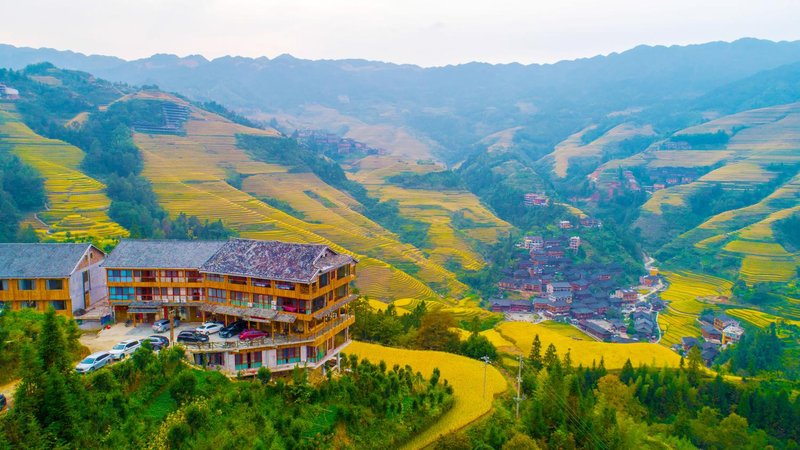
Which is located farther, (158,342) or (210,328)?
(210,328)

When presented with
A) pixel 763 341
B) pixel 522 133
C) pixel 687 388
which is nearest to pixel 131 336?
pixel 687 388

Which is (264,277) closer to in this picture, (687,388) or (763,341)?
(687,388)

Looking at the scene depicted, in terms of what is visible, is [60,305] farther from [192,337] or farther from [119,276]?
[192,337]

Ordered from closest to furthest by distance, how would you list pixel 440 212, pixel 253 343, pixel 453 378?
pixel 253 343 < pixel 453 378 < pixel 440 212

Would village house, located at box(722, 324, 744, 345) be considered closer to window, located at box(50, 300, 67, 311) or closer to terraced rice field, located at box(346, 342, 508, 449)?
terraced rice field, located at box(346, 342, 508, 449)

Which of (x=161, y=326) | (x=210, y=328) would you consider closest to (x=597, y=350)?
(x=210, y=328)

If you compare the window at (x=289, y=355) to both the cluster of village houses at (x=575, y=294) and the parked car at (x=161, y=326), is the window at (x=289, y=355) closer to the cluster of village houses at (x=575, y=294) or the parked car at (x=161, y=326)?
the parked car at (x=161, y=326)

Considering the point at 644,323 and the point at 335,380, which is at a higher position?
the point at 335,380
